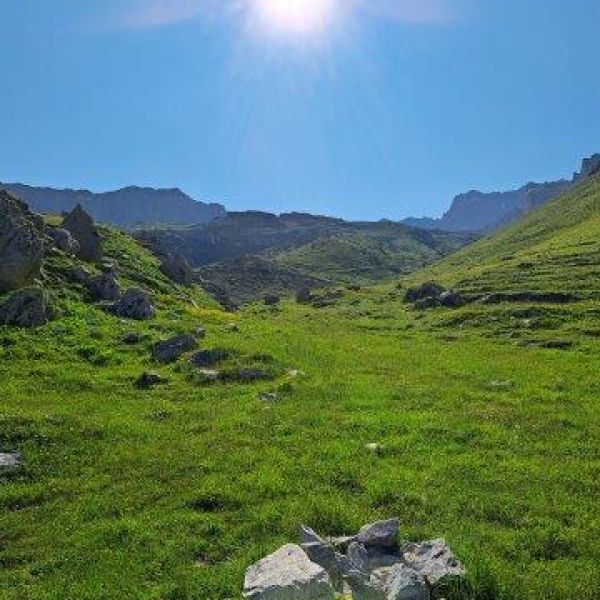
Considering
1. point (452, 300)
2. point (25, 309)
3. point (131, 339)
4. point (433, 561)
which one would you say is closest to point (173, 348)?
point (131, 339)

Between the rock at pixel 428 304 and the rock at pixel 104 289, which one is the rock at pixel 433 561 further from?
the rock at pixel 428 304

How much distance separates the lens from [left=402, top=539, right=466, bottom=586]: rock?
15219mm

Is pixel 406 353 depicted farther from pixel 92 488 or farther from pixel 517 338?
pixel 92 488

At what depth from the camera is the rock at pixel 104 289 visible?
2222 inches

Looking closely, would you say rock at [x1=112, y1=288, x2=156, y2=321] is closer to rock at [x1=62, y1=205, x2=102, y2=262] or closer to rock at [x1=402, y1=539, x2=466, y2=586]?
rock at [x1=62, y1=205, x2=102, y2=262]

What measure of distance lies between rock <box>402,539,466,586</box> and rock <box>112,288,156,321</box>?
3887 cm

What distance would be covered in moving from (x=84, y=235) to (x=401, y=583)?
66.4 metres

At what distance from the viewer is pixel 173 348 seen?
136ft

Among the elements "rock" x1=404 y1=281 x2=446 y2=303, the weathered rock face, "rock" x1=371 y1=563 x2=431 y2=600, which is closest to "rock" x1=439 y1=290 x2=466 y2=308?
"rock" x1=404 y1=281 x2=446 y2=303

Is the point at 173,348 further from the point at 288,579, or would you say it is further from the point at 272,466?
the point at 288,579

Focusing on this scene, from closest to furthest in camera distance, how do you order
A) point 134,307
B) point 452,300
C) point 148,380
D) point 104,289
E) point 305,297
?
1. point 148,380
2. point 134,307
3. point 104,289
4. point 452,300
5. point 305,297

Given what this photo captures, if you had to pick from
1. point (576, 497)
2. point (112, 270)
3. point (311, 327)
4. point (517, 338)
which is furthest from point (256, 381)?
point (112, 270)

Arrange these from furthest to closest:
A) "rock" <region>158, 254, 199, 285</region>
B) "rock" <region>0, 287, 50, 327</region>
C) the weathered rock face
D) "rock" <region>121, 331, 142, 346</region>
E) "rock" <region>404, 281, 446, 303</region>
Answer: "rock" <region>404, 281, 446, 303</region>
"rock" <region>158, 254, 199, 285</region>
the weathered rock face
"rock" <region>121, 331, 142, 346</region>
"rock" <region>0, 287, 50, 327</region>

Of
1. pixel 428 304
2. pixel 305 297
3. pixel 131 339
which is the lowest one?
pixel 305 297
